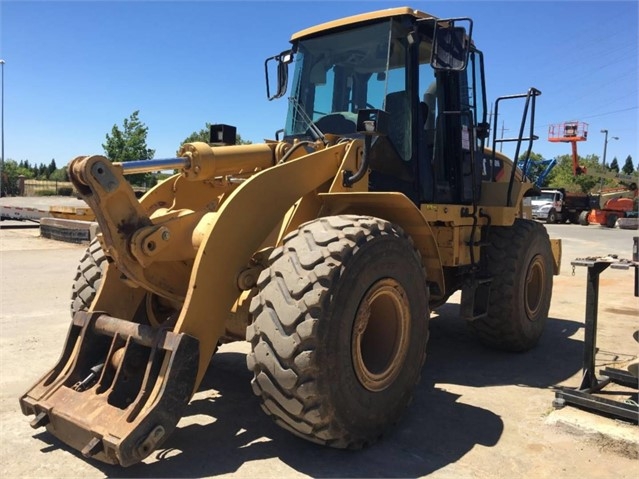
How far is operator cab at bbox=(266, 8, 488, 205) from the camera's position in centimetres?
479

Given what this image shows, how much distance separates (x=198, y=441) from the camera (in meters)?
3.49

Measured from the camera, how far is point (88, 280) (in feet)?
14.2

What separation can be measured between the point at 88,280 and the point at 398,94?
3010 mm

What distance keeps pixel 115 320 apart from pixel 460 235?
3.19 meters

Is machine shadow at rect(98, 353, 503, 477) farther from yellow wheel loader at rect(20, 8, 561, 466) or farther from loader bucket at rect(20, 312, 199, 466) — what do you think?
loader bucket at rect(20, 312, 199, 466)

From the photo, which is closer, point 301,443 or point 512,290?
point 301,443

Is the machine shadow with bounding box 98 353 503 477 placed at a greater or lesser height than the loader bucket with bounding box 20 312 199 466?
lesser

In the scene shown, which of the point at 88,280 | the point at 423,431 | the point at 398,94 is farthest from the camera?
the point at 398,94

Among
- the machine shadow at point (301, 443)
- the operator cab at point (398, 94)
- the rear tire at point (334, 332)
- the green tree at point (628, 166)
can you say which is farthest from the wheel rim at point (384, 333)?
the green tree at point (628, 166)

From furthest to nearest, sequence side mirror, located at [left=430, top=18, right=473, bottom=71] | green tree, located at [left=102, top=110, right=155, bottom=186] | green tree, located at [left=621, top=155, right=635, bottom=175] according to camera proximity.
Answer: green tree, located at [left=621, top=155, right=635, bottom=175]
green tree, located at [left=102, top=110, right=155, bottom=186]
side mirror, located at [left=430, top=18, right=473, bottom=71]

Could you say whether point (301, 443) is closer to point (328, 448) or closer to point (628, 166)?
point (328, 448)

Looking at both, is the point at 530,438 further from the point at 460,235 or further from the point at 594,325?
the point at 460,235

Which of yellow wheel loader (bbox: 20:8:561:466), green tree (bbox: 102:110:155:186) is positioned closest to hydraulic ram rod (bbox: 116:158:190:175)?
yellow wheel loader (bbox: 20:8:561:466)

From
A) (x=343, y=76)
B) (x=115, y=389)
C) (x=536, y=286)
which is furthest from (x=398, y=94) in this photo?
(x=115, y=389)
